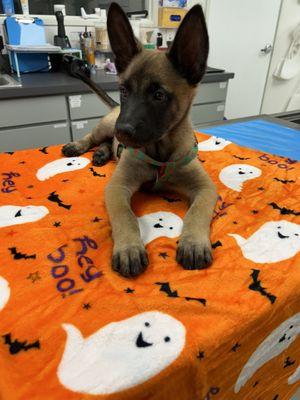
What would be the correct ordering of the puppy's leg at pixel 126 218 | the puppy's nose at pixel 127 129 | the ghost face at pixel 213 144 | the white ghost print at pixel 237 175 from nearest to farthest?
the puppy's leg at pixel 126 218 → the puppy's nose at pixel 127 129 → the white ghost print at pixel 237 175 → the ghost face at pixel 213 144

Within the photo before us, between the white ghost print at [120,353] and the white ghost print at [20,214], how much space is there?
1.65 ft

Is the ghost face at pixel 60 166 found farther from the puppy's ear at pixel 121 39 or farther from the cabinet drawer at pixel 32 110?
the cabinet drawer at pixel 32 110

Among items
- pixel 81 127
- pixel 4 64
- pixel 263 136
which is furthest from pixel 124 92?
pixel 4 64

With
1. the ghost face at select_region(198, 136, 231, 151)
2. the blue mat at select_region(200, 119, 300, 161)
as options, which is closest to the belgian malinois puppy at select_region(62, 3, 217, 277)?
the ghost face at select_region(198, 136, 231, 151)

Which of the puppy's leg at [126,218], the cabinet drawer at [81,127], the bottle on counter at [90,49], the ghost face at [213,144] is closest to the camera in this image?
the puppy's leg at [126,218]

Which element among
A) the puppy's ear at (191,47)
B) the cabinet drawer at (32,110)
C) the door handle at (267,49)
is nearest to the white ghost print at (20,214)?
the puppy's ear at (191,47)

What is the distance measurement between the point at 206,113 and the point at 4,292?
3.01 metres

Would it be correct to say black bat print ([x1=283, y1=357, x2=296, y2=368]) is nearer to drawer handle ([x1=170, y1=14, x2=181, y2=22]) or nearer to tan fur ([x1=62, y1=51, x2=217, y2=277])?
tan fur ([x1=62, y1=51, x2=217, y2=277])

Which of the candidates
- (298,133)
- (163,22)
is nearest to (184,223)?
(298,133)

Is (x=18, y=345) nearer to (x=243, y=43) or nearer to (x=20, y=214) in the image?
(x=20, y=214)

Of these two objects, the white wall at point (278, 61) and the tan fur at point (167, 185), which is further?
the white wall at point (278, 61)

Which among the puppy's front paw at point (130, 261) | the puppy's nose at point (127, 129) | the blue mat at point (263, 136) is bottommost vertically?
the blue mat at point (263, 136)

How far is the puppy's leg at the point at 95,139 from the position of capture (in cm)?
167

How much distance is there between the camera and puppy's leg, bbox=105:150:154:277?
0.85 meters
